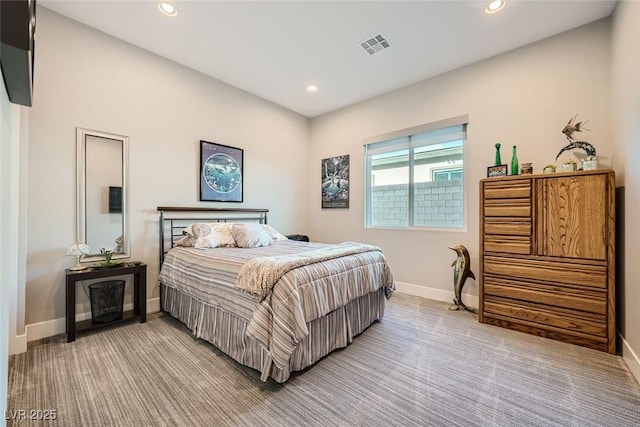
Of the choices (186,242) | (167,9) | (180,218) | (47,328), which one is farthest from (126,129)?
(47,328)

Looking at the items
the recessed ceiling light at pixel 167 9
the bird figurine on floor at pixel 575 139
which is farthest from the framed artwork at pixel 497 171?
the recessed ceiling light at pixel 167 9

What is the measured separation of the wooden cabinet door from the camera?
2264 mm

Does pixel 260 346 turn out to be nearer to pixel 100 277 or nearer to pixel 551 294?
pixel 100 277

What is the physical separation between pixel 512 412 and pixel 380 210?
3.02 meters

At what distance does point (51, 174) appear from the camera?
251 cm

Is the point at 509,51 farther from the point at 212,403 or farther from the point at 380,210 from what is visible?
the point at 212,403

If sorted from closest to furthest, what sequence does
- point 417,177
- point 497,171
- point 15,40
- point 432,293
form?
point 15,40 → point 497,171 → point 432,293 → point 417,177

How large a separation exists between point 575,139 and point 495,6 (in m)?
1.54

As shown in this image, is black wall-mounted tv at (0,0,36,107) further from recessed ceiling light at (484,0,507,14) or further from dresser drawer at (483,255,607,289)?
dresser drawer at (483,255,607,289)

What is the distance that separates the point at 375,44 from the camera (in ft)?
9.83

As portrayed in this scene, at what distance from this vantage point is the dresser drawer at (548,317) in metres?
2.26

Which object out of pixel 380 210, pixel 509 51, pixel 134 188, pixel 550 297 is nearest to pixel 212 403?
pixel 134 188

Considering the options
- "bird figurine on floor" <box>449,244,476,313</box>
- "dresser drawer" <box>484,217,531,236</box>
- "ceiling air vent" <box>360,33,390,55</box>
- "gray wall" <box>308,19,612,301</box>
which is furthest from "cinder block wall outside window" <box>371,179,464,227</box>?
"ceiling air vent" <box>360,33,390,55</box>

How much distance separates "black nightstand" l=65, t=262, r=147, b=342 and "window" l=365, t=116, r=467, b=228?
10.4ft
